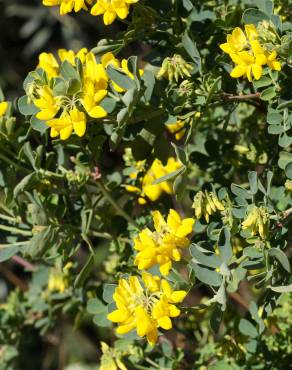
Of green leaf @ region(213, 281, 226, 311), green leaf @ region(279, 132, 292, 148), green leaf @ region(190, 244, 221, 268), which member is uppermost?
green leaf @ region(279, 132, 292, 148)

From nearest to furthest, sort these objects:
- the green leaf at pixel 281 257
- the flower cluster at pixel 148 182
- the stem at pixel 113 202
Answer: the green leaf at pixel 281 257 → the stem at pixel 113 202 → the flower cluster at pixel 148 182

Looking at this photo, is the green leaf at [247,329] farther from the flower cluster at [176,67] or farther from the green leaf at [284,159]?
the flower cluster at [176,67]

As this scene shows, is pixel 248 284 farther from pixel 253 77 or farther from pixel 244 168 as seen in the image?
pixel 253 77

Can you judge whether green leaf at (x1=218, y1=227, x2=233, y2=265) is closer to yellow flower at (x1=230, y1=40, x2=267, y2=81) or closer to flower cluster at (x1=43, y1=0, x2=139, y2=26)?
yellow flower at (x1=230, y1=40, x2=267, y2=81)

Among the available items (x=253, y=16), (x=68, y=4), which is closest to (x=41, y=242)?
(x=68, y=4)

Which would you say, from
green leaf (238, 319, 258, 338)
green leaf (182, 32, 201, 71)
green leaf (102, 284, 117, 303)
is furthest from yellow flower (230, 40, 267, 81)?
green leaf (238, 319, 258, 338)

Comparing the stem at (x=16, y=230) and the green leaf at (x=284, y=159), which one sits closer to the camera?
the green leaf at (x=284, y=159)

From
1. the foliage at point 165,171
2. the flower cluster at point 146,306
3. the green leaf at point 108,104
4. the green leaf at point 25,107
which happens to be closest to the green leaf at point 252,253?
the foliage at point 165,171
